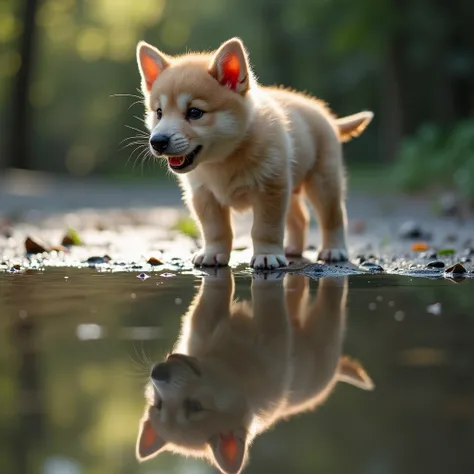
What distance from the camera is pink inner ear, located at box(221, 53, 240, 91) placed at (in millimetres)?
4977

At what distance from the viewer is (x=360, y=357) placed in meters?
2.69

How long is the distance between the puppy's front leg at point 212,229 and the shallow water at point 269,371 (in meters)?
0.93

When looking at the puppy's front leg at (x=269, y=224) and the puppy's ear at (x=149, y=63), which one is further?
the puppy's ear at (x=149, y=63)

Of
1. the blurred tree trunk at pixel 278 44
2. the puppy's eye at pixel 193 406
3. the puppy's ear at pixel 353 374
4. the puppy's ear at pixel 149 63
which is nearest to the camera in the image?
the puppy's eye at pixel 193 406

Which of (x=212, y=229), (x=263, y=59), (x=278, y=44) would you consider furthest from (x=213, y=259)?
(x=263, y=59)

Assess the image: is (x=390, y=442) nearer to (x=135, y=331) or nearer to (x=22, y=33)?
(x=135, y=331)

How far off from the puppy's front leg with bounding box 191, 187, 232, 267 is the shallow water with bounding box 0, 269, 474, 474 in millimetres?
927

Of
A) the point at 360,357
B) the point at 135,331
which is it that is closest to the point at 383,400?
the point at 360,357

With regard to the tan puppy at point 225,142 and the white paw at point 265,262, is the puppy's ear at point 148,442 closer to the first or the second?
the tan puppy at point 225,142

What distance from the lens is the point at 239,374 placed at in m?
2.50

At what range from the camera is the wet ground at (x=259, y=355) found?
1.85 meters

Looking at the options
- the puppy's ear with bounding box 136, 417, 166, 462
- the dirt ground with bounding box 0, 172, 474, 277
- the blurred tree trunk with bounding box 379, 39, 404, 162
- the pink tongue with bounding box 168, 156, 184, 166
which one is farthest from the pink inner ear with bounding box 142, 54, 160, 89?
the blurred tree trunk with bounding box 379, 39, 404, 162

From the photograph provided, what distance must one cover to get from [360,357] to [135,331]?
0.82 m

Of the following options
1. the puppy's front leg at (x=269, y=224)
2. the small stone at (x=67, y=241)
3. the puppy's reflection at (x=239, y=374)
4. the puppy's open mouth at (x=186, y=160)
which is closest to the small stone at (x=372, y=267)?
the puppy's front leg at (x=269, y=224)
